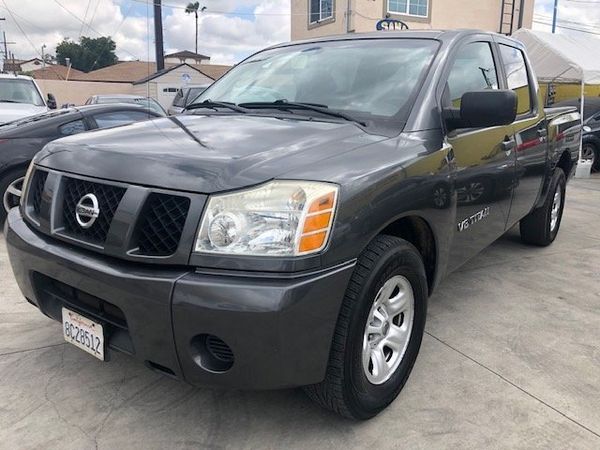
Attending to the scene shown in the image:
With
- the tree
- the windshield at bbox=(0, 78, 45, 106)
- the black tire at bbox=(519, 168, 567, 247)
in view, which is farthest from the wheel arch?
the tree

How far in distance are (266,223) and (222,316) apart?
366 mm

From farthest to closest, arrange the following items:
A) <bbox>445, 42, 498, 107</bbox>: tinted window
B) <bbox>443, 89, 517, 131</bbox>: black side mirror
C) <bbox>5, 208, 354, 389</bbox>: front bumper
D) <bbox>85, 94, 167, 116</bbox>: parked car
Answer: <bbox>85, 94, 167, 116</bbox>: parked car, <bbox>445, 42, 498, 107</bbox>: tinted window, <bbox>443, 89, 517, 131</bbox>: black side mirror, <bbox>5, 208, 354, 389</bbox>: front bumper

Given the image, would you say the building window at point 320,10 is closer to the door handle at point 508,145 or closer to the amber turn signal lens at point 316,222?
the door handle at point 508,145

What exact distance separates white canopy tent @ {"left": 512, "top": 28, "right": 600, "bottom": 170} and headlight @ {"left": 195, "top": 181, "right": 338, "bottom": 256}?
11069mm

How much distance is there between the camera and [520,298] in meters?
4.05

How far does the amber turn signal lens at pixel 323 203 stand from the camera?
2039 millimetres

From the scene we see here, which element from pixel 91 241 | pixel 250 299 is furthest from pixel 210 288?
pixel 91 241

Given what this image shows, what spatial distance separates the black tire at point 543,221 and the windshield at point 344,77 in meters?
2.46

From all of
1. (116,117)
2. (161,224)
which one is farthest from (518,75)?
(116,117)

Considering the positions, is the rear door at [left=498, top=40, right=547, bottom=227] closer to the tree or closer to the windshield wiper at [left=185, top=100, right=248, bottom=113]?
the windshield wiper at [left=185, top=100, right=248, bottom=113]

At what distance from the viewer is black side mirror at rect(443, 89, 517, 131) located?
9.04 feet

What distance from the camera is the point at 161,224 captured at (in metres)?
2.10

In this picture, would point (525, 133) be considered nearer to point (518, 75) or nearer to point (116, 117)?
point (518, 75)

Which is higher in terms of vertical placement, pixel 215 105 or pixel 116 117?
pixel 215 105
